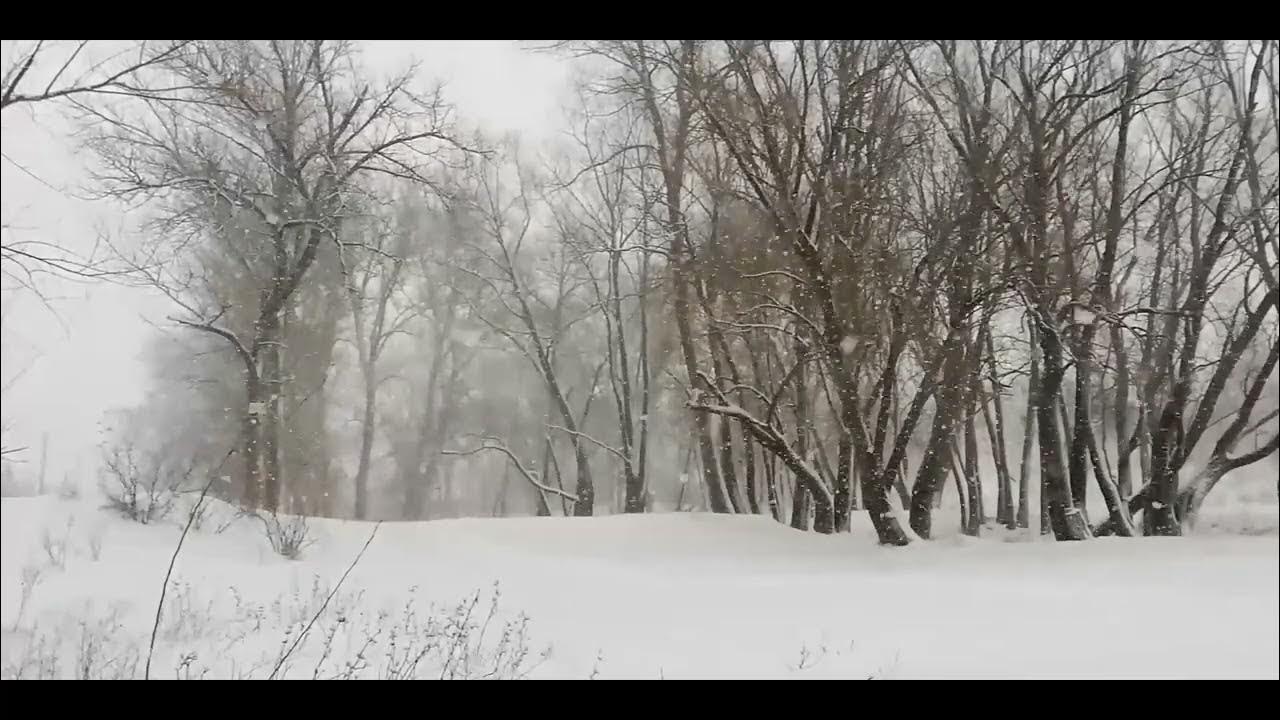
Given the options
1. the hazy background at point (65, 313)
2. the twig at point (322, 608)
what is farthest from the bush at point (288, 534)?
the hazy background at point (65, 313)

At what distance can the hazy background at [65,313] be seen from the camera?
7.38ft

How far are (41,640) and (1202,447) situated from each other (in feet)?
14.4

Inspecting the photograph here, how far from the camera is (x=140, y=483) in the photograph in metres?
2.29

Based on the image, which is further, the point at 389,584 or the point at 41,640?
the point at 389,584

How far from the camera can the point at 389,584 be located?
2307 millimetres

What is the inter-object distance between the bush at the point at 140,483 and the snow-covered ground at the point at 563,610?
5cm

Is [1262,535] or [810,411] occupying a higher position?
[810,411]

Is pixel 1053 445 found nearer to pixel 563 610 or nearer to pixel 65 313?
pixel 563 610

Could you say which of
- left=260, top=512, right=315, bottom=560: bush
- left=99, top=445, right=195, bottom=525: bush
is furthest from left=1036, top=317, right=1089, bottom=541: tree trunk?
left=99, top=445, right=195, bottom=525: bush

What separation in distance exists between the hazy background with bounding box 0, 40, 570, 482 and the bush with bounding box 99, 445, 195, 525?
0.07 m

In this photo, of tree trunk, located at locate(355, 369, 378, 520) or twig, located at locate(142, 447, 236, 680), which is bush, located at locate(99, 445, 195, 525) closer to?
twig, located at locate(142, 447, 236, 680)
